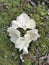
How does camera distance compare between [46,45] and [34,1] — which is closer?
[46,45]

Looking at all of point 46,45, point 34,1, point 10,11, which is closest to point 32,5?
point 34,1

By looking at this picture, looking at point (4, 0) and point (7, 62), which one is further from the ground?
point (4, 0)

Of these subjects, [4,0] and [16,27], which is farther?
[4,0]

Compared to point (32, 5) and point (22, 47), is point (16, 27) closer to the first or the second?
point (22, 47)

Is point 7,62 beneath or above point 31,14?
beneath

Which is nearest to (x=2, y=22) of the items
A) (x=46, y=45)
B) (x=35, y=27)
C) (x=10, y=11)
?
(x=10, y=11)

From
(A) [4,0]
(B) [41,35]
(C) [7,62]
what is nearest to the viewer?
(C) [7,62]

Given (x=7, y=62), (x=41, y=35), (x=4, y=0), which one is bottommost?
(x=7, y=62)

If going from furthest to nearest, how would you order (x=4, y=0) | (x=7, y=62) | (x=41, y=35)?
(x=4, y=0)
(x=41, y=35)
(x=7, y=62)

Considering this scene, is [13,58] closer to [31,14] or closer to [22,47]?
[22,47]
